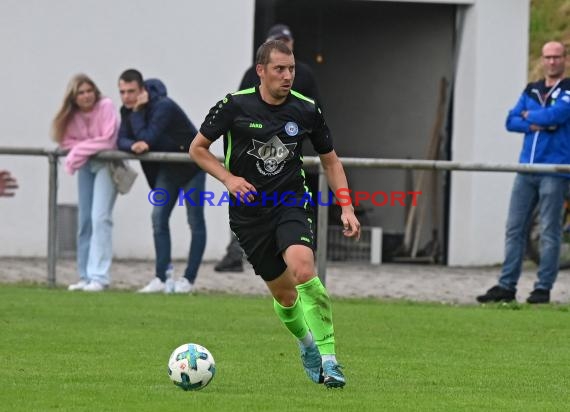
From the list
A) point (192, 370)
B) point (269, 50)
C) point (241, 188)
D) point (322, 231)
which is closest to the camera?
point (192, 370)

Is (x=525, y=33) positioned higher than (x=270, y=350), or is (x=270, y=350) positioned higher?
(x=525, y=33)

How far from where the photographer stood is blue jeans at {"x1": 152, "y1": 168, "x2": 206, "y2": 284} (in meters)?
15.0

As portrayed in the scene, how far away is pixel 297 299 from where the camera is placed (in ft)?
29.5

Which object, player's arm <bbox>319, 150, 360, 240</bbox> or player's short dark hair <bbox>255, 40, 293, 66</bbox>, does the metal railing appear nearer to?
player's arm <bbox>319, 150, 360, 240</bbox>

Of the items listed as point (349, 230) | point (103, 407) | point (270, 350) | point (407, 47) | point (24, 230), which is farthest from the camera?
point (407, 47)

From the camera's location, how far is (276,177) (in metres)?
8.77

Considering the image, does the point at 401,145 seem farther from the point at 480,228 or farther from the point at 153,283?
the point at 153,283

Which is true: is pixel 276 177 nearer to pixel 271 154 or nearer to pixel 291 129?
pixel 271 154

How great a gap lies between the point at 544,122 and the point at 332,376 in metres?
6.19

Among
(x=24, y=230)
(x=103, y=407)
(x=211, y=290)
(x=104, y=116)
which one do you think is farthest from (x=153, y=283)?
(x=103, y=407)

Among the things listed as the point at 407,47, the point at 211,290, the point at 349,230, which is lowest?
the point at 211,290

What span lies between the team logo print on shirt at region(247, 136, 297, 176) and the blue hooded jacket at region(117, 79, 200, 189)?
6194 millimetres

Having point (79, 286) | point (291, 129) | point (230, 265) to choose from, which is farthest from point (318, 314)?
point (230, 265)

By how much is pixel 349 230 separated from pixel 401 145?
13787mm
